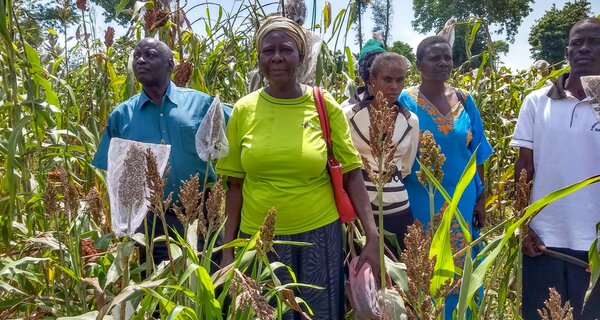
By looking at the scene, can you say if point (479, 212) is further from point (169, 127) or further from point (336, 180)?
point (169, 127)

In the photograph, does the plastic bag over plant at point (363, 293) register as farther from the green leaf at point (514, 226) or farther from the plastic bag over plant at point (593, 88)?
the plastic bag over plant at point (593, 88)

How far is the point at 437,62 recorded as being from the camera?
2.10m

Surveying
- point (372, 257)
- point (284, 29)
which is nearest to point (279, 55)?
point (284, 29)

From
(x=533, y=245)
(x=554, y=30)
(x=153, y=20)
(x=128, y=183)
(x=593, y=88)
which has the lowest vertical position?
(x=533, y=245)

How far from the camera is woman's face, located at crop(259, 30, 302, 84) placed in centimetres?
161

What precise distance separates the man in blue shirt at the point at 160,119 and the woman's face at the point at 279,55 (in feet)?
1.18

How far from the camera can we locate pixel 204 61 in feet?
8.84

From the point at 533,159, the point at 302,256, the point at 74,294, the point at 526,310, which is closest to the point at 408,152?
the point at 533,159

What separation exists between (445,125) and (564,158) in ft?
1.27

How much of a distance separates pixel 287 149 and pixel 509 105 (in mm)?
2445

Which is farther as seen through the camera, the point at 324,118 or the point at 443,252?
the point at 324,118

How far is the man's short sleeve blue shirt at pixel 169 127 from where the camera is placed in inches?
71.4

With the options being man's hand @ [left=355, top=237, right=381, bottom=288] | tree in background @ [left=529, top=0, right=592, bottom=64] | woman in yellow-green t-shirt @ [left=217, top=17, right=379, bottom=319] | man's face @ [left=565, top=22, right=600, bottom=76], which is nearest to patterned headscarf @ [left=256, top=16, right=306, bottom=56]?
woman in yellow-green t-shirt @ [left=217, top=17, right=379, bottom=319]

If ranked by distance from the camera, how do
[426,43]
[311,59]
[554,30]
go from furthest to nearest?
[554,30] → [426,43] → [311,59]
